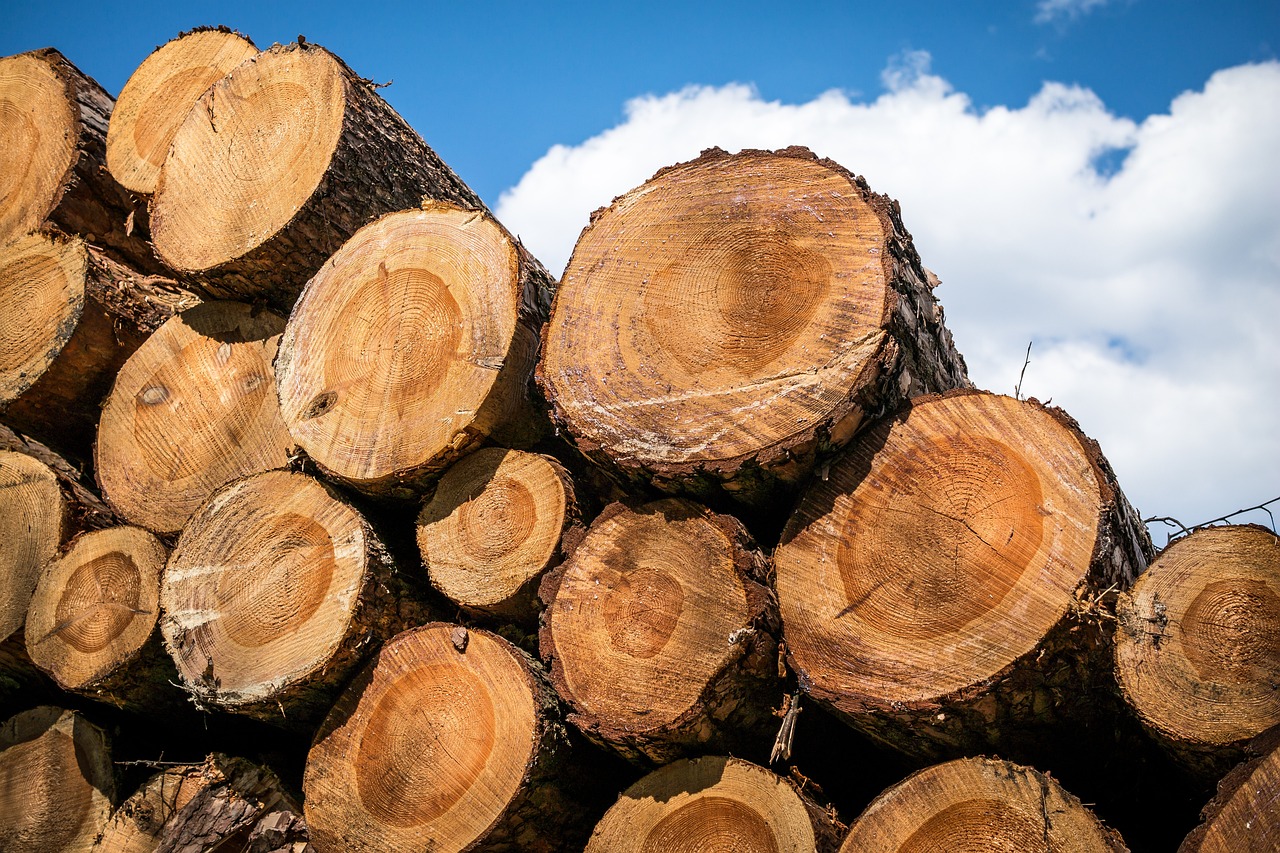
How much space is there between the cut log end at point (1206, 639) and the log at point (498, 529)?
146 cm

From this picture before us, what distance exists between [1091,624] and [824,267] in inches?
43.4

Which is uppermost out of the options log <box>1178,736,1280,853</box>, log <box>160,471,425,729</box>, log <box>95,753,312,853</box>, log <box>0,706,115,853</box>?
log <box>1178,736,1280,853</box>

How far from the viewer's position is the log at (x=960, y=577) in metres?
2.22

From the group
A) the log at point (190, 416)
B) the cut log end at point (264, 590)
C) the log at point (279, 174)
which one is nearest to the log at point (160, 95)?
the log at point (279, 174)

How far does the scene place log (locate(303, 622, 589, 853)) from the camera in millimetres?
2680

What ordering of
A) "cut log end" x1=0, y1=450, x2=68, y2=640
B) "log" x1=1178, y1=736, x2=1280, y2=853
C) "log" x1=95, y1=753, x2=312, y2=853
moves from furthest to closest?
"cut log end" x1=0, y1=450, x2=68, y2=640, "log" x1=95, y1=753, x2=312, y2=853, "log" x1=1178, y1=736, x2=1280, y2=853

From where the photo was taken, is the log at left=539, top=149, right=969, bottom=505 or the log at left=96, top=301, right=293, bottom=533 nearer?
the log at left=539, top=149, right=969, bottom=505

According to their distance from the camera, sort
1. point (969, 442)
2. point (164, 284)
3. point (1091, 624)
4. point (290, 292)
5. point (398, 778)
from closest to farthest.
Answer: point (1091, 624) → point (969, 442) → point (398, 778) → point (290, 292) → point (164, 284)

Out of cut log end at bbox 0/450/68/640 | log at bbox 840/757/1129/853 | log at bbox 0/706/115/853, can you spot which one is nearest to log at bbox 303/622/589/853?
Result: log at bbox 840/757/1129/853

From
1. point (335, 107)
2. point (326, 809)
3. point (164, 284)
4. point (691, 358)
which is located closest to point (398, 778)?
point (326, 809)

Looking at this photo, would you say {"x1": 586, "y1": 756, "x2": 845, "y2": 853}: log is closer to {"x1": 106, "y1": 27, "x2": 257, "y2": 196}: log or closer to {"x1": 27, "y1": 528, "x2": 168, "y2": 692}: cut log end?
{"x1": 27, "y1": 528, "x2": 168, "y2": 692}: cut log end

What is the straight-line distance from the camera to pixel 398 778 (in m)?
2.80

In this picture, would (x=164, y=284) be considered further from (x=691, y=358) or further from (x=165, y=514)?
(x=691, y=358)

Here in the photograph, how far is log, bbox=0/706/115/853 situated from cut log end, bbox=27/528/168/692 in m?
0.37
